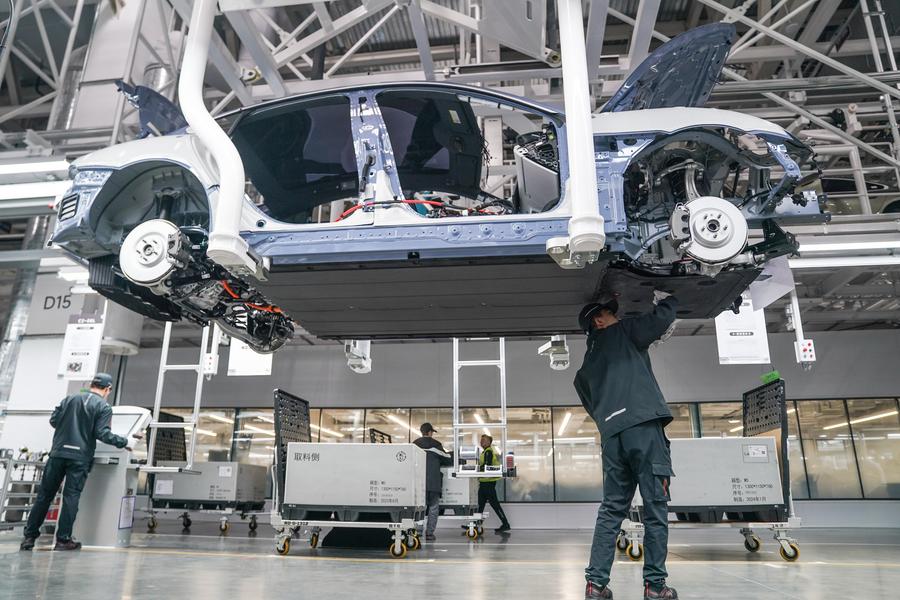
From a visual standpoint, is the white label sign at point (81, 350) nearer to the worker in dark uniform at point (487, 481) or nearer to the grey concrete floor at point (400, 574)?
the grey concrete floor at point (400, 574)

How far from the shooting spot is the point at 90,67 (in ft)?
26.1

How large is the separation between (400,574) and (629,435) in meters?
2.06

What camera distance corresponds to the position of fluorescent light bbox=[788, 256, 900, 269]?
23.8 ft

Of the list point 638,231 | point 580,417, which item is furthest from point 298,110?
point 580,417

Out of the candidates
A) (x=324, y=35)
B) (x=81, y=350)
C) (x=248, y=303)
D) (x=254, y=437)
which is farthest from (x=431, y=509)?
(x=254, y=437)

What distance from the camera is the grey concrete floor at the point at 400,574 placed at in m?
3.25

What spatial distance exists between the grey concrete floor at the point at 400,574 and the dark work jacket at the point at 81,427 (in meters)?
0.83

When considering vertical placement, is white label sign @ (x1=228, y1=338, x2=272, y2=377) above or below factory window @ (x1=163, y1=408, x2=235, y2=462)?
above

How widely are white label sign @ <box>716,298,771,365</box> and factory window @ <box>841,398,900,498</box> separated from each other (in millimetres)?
6628

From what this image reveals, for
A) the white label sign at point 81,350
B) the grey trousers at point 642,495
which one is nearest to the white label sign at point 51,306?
the white label sign at point 81,350

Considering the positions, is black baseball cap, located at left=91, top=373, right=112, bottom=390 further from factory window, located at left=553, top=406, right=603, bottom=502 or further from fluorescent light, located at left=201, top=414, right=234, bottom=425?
factory window, located at left=553, top=406, right=603, bottom=502

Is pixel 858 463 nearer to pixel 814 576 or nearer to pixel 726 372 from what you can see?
pixel 726 372

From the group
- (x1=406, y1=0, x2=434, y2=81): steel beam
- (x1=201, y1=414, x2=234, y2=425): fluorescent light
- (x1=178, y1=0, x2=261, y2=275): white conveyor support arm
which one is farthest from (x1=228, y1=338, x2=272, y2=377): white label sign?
(x1=178, y1=0, x2=261, y2=275): white conveyor support arm

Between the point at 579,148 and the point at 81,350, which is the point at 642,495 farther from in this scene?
the point at 81,350
